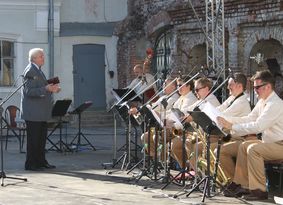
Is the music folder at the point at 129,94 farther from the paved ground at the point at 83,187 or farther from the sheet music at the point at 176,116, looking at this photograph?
the sheet music at the point at 176,116

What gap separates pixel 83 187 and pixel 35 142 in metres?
2.12

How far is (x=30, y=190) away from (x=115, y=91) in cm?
453

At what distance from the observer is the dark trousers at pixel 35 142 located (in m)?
11.7

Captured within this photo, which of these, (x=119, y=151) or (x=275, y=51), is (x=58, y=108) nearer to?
(x=119, y=151)

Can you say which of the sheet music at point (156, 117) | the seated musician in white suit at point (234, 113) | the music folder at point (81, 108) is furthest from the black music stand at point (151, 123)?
the music folder at point (81, 108)

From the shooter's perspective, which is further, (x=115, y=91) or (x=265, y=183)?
(x=115, y=91)

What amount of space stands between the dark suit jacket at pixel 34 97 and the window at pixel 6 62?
10558 millimetres

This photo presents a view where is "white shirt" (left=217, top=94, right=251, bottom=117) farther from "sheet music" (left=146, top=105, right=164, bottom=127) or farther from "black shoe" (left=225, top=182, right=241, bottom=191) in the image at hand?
"sheet music" (left=146, top=105, right=164, bottom=127)

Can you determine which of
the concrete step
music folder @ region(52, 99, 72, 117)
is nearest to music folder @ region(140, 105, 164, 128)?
music folder @ region(52, 99, 72, 117)

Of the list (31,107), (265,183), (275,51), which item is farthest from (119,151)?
(265,183)

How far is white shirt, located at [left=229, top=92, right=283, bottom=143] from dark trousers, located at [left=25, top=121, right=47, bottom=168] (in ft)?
13.4

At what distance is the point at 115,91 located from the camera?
1386 cm

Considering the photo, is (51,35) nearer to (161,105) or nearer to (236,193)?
(161,105)

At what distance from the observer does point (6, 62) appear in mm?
22016
